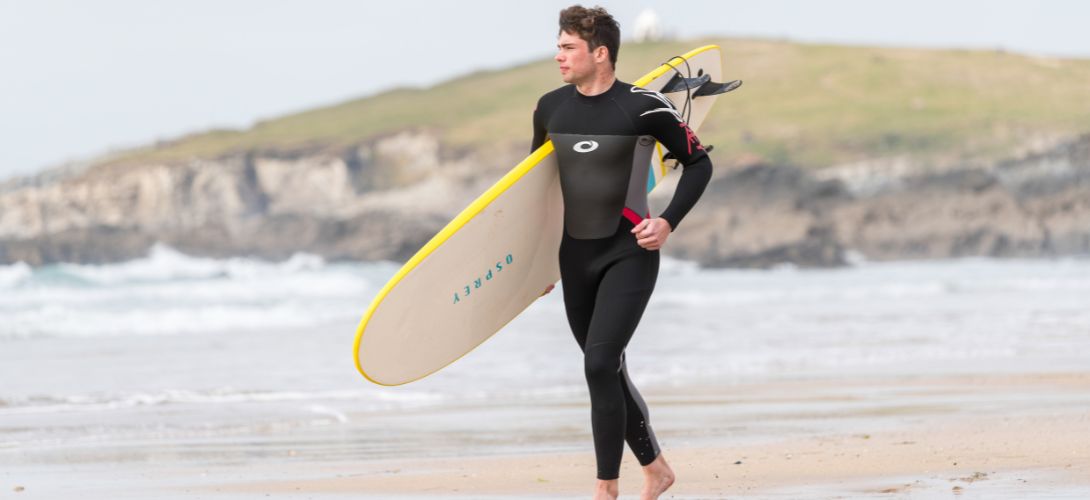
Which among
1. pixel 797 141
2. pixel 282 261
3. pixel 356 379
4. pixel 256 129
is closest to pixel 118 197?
pixel 256 129

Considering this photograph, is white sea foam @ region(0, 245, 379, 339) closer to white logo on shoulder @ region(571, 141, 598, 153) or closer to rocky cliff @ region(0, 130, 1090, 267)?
white logo on shoulder @ region(571, 141, 598, 153)

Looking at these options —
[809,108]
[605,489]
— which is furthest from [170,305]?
[809,108]

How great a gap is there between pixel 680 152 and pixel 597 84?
0.32 meters

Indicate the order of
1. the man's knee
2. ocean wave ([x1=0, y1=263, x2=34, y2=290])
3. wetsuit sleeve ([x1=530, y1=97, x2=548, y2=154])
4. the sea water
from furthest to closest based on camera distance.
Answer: ocean wave ([x1=0, y1=263, x2=34, y2=290]), the sea water, wetsuit sleeve ([x1=530, y1=97, x2=548, y2=154]), the man's knee

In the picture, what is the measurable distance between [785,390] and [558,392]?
4.59ft

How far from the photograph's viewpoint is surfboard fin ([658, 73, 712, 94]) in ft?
16.1

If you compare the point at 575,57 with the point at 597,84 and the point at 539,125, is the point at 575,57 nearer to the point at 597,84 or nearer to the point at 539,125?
the point at 597,84

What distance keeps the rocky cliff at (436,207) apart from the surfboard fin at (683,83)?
42170mm

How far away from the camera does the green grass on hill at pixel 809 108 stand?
71.3 metres

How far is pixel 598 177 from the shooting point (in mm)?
4312

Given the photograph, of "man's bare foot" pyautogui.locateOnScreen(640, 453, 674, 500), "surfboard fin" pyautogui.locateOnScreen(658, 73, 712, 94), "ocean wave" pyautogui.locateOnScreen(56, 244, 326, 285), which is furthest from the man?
"ocean wave" pyautogui.locateOnScreen(56, 244, 326, 285)

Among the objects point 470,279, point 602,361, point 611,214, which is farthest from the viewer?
point 470,279

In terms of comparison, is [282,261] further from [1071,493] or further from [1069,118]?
[1071,493]

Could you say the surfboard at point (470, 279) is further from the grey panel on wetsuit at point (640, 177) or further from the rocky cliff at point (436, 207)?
the rocky cliff at point (436, 207)
